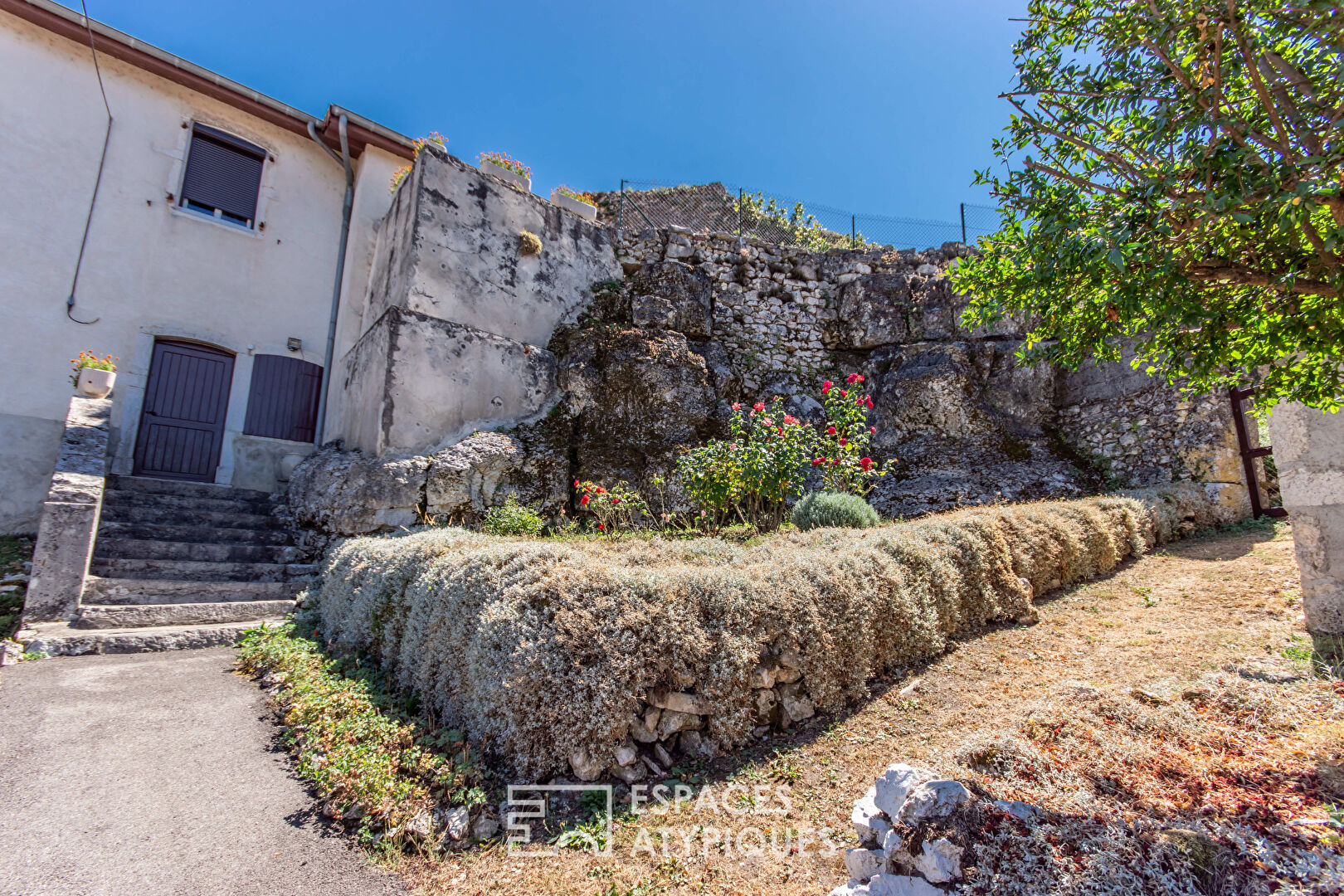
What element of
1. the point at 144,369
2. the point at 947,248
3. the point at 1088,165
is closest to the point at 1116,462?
the point at 947,248

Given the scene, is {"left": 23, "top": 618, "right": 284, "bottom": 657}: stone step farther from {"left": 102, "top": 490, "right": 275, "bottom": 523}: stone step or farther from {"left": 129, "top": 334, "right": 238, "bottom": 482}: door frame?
{"left": 129, "top": 334, "right": 238, "bottom": 482}: door frame

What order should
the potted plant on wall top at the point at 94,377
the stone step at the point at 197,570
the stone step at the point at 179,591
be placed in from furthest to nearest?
the potted plant on wall top at the point at 94,377 → the stone step at the point at 197,570 → the stone step at the point at 179,591

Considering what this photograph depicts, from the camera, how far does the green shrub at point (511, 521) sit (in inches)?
263

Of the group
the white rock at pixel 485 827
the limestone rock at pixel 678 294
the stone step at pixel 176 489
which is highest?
the limestone rock at pixel 678 294

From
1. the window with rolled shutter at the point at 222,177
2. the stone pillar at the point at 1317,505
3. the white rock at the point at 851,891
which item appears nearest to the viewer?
the white rock at the point at 851,891

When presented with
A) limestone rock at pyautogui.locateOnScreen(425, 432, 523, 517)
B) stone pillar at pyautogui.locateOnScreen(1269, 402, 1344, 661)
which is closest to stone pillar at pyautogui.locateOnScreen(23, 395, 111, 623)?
limestone rock at pyautogui.locateOnScreen(425, 432, 523, 517)

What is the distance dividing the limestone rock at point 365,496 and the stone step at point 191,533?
1.23ft

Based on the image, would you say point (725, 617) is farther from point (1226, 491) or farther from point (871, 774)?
point (1226, 491)

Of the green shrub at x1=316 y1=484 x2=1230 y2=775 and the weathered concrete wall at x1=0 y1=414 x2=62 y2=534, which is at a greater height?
the weathered concrete wall at x1=0 y1=414 x2=62 y2=534

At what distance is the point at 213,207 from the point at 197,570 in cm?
654

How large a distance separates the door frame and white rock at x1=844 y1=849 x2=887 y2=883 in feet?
33.2

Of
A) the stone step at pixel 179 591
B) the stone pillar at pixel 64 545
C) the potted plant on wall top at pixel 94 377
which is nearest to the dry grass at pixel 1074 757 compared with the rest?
the stone step at pixel 179 591

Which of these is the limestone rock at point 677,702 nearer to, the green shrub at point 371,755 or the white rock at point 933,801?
the green shrub at point 371,755

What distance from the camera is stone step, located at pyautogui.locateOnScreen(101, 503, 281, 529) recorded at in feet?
21.2
